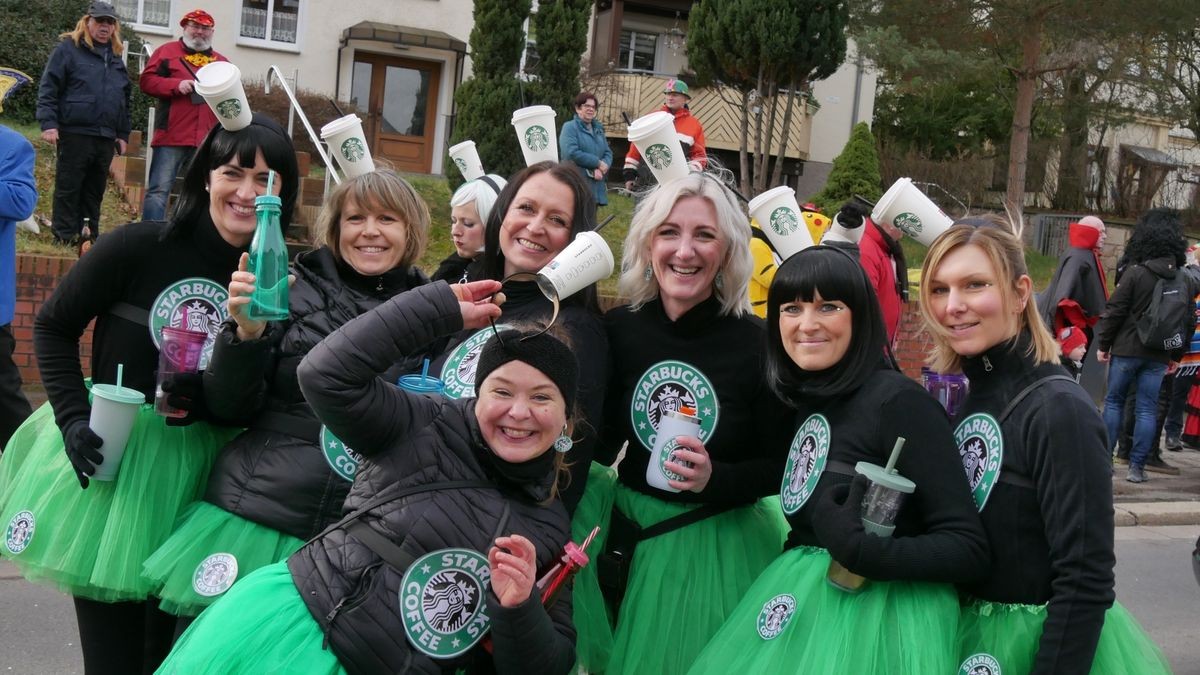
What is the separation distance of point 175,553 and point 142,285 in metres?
0.78

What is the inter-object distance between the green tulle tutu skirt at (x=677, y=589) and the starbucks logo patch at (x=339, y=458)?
867mm

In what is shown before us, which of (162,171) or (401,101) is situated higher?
(401,101)

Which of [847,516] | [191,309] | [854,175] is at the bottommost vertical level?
[847,516]

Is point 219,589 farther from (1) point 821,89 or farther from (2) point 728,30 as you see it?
(1) point 821,89

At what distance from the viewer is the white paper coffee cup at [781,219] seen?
378 centimetres

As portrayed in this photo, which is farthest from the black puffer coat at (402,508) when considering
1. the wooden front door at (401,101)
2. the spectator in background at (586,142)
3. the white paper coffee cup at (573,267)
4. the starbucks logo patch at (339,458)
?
the wooden front door at (401,101)

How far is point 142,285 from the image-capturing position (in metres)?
3.35

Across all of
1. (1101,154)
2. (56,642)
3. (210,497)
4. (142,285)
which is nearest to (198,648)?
(210,497)

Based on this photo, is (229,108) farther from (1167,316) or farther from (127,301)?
(1167,316)

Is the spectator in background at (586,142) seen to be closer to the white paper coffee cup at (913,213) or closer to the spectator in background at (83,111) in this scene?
the spectator in background at (83,111)

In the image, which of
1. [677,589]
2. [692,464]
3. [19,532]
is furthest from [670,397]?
[19,532]

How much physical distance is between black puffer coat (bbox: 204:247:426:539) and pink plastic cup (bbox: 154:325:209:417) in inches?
6.5

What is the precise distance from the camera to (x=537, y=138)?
426 centimetres

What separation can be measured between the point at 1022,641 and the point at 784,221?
1.56 metres
